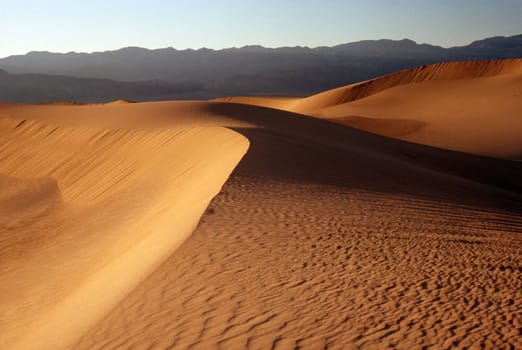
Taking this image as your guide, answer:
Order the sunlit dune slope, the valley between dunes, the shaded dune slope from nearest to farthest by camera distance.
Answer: the shaded dune slope < the valley between dunes < the sunlit dune slope

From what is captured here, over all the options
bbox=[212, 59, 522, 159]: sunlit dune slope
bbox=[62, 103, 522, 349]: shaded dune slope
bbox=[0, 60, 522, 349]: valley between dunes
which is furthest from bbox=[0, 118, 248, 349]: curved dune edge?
bbox=[212, 59, 522, 159]: sunlit dune slope

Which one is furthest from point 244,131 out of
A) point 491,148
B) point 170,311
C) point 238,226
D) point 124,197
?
point 491,148

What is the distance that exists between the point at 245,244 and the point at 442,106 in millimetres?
35339

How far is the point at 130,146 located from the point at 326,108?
30520 mm

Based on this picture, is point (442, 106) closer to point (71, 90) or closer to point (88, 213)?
point (88, 213)

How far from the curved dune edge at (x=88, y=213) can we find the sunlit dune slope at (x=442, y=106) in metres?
17.9

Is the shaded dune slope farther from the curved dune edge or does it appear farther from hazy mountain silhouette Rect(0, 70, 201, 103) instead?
hazy mountain silhouette Rect(0, 70, 201, 103)

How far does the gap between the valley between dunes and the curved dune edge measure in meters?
0.05

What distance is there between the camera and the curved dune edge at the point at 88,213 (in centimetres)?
622

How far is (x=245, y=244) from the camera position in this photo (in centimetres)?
661

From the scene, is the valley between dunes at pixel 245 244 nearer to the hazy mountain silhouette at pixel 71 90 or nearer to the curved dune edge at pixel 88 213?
the curved dune edge at pixel 88 213

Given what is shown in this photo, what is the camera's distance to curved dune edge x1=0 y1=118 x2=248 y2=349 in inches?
245

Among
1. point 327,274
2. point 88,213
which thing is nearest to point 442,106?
point 88,213

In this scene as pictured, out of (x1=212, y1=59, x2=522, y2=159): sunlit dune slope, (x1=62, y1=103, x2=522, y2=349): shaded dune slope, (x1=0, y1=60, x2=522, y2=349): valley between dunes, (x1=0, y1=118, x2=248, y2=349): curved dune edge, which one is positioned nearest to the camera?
(x1=62, y1=103, x2=522, y2=349): shaded dune slope
